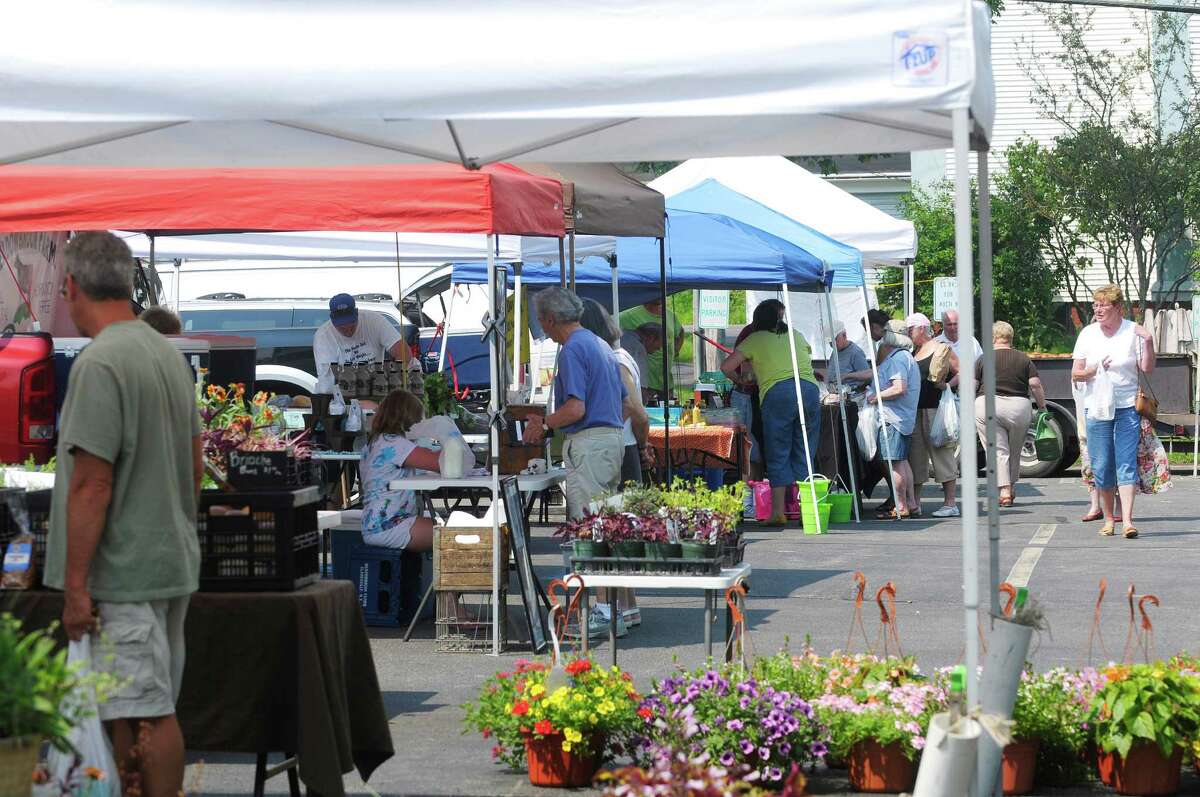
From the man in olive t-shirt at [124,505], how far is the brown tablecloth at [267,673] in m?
0.58

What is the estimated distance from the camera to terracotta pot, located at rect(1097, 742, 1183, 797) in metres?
5.64

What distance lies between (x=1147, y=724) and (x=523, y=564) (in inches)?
156

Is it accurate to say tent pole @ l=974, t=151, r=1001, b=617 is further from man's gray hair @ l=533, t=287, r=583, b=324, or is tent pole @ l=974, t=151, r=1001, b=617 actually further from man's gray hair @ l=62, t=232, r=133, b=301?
man's gray hair @ l=533, t=287, r=583, b=324

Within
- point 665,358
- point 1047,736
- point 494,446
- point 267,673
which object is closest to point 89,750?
point 267,673

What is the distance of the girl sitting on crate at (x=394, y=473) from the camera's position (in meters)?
9.02

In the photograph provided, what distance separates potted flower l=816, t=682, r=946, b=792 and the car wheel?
14705 millimetres

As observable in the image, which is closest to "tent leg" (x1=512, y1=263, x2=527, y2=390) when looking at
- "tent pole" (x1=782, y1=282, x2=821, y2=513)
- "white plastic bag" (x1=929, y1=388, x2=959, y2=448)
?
"tent pole" (x1=782, y1=282, x2=821, y2=513)

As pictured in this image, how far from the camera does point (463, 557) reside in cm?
865

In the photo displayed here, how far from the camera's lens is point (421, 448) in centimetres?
901

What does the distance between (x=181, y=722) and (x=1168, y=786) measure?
11.1 ft

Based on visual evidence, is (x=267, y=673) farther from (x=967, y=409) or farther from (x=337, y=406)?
(x=337, y=406)

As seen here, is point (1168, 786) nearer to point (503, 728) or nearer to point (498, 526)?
point (503, 728)

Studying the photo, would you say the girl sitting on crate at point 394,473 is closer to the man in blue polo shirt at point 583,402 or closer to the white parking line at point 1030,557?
the man in blue polo shirt at point 583,402

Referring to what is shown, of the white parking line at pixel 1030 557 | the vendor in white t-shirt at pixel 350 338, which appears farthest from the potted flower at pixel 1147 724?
the vendor in white t-shirt at pixel 350 338
